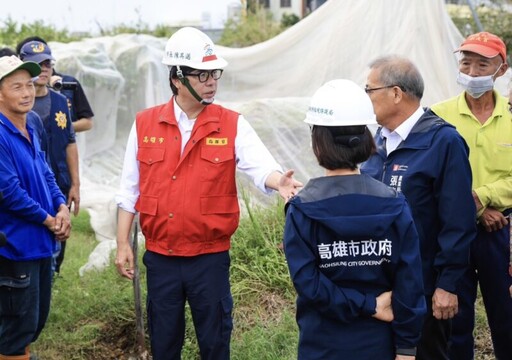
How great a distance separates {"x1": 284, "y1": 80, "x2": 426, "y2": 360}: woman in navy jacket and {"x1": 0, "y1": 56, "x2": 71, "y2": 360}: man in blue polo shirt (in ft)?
6.16

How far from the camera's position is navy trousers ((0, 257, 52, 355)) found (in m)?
4.08

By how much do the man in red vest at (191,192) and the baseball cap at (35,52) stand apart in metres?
2.17

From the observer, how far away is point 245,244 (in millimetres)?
5910

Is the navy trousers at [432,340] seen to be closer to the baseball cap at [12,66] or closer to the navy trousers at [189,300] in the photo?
the navy trousers at [189,300]

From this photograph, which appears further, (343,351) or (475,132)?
(475,132)

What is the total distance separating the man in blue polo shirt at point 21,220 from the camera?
408cm

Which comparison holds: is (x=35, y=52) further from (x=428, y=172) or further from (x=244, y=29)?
(x=244, y=29)

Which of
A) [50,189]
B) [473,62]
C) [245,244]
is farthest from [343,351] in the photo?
[245,244]

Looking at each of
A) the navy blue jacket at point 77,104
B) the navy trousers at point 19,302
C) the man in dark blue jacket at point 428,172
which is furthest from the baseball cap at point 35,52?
the man in dark blue jacket at point 428,172

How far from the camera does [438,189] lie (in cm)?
355

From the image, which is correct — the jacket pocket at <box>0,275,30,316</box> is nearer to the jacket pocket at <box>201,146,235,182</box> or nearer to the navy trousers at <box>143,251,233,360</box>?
the navy trousers at <box>143,251,233,360</box>

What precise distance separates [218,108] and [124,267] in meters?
0.98

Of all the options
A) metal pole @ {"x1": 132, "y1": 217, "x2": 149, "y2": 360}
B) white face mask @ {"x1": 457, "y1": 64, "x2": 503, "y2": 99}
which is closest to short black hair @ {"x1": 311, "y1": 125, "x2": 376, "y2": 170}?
white face mask @ {"x1": 457, "y1": 64, "x2": 503, "y2": 99}

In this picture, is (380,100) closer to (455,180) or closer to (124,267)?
(455,180)
